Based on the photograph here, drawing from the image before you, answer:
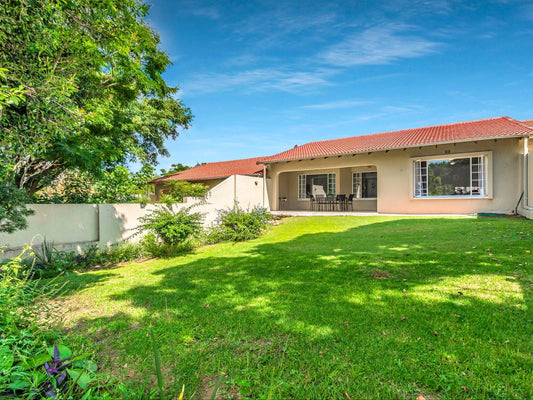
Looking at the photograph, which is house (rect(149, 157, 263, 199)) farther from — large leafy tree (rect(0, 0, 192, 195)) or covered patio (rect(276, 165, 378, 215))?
large leafy tree (rect(0, 0, 192, 195))

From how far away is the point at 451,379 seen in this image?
1981mm

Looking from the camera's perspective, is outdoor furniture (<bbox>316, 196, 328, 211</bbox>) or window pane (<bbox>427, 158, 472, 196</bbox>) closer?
window pane (<bbox>427, 158, 472, 196</bbox>)

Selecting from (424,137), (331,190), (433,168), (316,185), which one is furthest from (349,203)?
(424,137)

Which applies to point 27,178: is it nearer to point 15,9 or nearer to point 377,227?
point 15,9

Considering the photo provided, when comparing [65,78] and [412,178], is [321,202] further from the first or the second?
[65,78]

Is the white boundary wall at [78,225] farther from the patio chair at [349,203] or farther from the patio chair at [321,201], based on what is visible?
the patio chair at [349,203]

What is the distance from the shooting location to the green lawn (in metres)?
2.04

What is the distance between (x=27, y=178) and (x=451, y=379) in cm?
974

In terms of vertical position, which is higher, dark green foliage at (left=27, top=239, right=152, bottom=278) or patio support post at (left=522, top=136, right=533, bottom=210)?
patio support post at (left=522, top=136, right=533, bottom=210)

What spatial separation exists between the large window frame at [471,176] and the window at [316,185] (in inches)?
222

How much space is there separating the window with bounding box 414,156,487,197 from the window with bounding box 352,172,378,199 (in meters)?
3.63

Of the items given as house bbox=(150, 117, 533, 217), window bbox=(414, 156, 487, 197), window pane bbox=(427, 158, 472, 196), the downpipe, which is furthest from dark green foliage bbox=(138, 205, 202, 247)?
the downpipe

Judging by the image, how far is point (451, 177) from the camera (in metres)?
12.8

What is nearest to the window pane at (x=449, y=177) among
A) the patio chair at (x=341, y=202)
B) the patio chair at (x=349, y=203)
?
the patio chair at (x=349, y=203)
